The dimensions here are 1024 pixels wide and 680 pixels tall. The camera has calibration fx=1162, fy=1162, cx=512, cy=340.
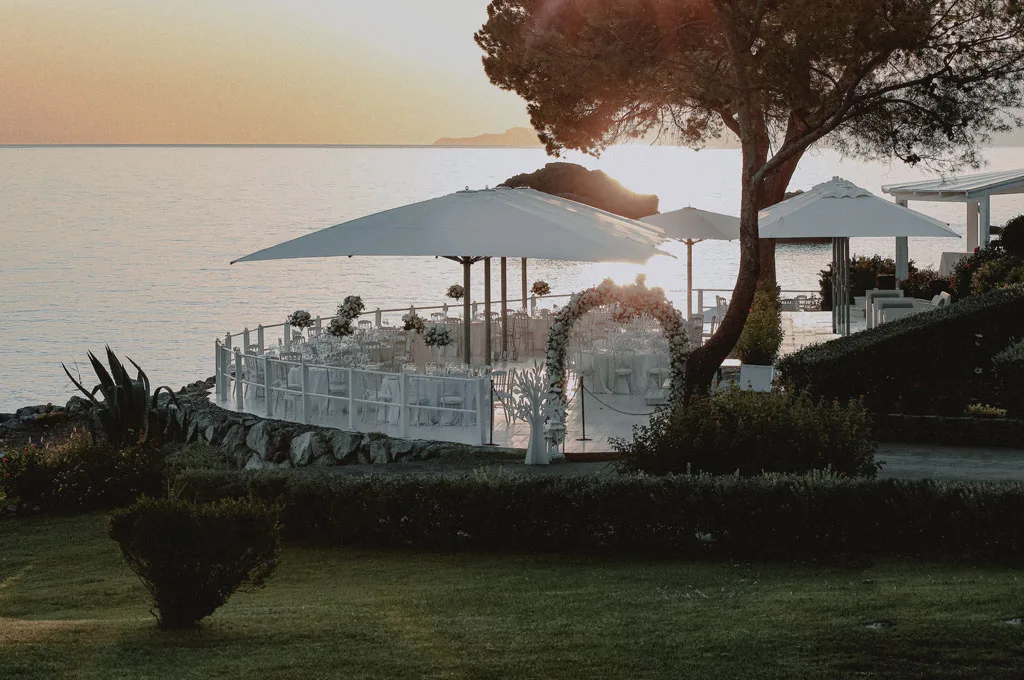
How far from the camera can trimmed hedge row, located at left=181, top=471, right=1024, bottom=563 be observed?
8812 mm

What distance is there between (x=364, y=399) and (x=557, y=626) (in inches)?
325

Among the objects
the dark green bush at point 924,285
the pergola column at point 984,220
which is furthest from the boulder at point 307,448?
the pergola column at point 984,220

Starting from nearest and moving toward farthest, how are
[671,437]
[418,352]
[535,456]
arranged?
[671,437], [535,456], [418,352]

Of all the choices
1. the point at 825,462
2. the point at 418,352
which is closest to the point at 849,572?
the point at 825,462

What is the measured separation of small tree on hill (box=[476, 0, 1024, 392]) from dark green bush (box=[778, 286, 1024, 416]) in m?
1.18

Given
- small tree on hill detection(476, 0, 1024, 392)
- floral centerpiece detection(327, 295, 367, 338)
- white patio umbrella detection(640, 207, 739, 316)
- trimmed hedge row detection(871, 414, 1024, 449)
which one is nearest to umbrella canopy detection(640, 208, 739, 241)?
white patio umbrella detection(640, 207, 739, 316)

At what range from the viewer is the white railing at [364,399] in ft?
46.0

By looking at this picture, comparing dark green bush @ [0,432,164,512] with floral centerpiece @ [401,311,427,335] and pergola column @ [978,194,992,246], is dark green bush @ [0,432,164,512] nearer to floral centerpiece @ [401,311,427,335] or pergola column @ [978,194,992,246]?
floral centerpiece @ [401,311,427,335]

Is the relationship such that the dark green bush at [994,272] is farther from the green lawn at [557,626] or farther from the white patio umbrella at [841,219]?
the green lawn at [557,626]

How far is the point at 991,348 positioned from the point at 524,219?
7116 mm

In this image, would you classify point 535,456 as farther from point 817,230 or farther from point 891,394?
point 817,230

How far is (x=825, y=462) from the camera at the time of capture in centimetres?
1057

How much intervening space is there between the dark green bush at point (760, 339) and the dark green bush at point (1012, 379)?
454 centimetres

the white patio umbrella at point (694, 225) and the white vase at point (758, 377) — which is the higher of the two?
the white patio umbrella at point (694, 225)
